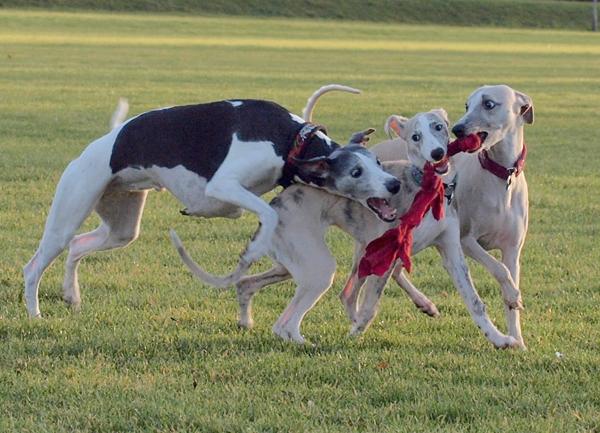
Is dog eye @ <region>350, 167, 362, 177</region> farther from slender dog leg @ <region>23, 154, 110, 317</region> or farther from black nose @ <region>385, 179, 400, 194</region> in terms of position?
slender dog leg @ <region>23, 154, 110, 317</region>

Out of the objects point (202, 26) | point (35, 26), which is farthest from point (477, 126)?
point (202, 26)

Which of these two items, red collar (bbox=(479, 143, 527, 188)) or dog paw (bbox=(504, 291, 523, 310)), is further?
red collar (bbox=(479, 143, 527, 188))

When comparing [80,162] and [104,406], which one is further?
[80,162]

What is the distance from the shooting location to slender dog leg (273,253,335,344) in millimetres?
7262

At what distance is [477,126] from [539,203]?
5860mm

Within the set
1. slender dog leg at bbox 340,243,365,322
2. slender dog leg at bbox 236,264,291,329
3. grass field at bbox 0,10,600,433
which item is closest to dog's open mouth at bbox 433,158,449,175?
slender dog leg at bbox 340,243,365,322

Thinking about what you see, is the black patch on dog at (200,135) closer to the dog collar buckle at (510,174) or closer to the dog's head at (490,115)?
the dog's head at (490,115)

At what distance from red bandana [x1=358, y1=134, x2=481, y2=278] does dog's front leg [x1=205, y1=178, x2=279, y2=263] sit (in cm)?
56

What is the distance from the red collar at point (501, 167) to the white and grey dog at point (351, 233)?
36cm

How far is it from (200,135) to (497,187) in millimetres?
1798

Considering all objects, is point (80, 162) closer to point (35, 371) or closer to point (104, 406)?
point (35, 371)

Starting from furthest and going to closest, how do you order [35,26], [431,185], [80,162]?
[35,26] < [80,162] < [431,185]

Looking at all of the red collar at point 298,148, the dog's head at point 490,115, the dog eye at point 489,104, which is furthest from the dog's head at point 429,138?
the red collar at point 298,148

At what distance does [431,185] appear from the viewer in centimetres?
719
